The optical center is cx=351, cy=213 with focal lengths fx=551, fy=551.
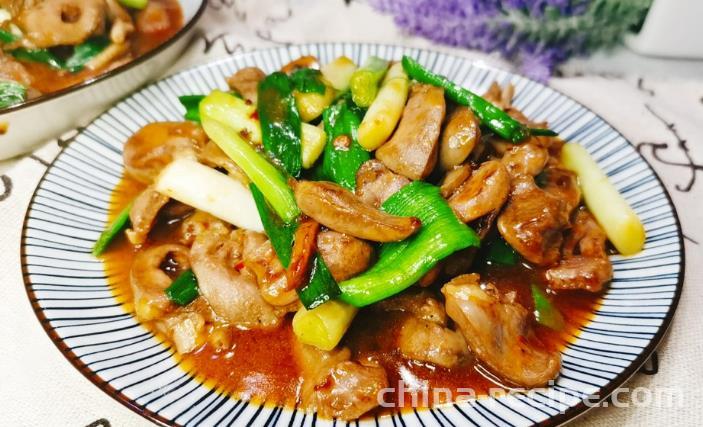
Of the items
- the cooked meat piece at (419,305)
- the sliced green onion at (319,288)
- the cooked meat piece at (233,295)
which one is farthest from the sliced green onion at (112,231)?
the cooked meat piece at (419,305)

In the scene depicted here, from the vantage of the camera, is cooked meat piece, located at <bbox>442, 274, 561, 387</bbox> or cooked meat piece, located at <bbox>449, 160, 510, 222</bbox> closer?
cooked meat piece, located at <bbox>442, 274, 561, 387</bbox>

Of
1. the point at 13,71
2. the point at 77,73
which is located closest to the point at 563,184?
the point at 77,73

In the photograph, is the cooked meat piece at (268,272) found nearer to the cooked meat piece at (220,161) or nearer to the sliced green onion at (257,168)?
the sliced green onion at (257,168)

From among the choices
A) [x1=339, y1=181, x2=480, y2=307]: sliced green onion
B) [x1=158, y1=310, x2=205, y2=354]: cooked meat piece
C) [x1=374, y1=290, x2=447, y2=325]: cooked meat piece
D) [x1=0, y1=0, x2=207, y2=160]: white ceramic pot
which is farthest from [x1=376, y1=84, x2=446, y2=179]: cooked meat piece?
[x1=0, y1=0, x2=207, y2=160]: white ceramic pot

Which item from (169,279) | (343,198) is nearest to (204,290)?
(169,279)

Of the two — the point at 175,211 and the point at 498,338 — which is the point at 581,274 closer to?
the point at 498,338

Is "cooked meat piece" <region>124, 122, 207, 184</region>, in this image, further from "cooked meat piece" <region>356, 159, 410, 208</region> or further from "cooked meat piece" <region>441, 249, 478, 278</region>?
"cooked meat piece" <region>441, 249, 478, 278</region>
